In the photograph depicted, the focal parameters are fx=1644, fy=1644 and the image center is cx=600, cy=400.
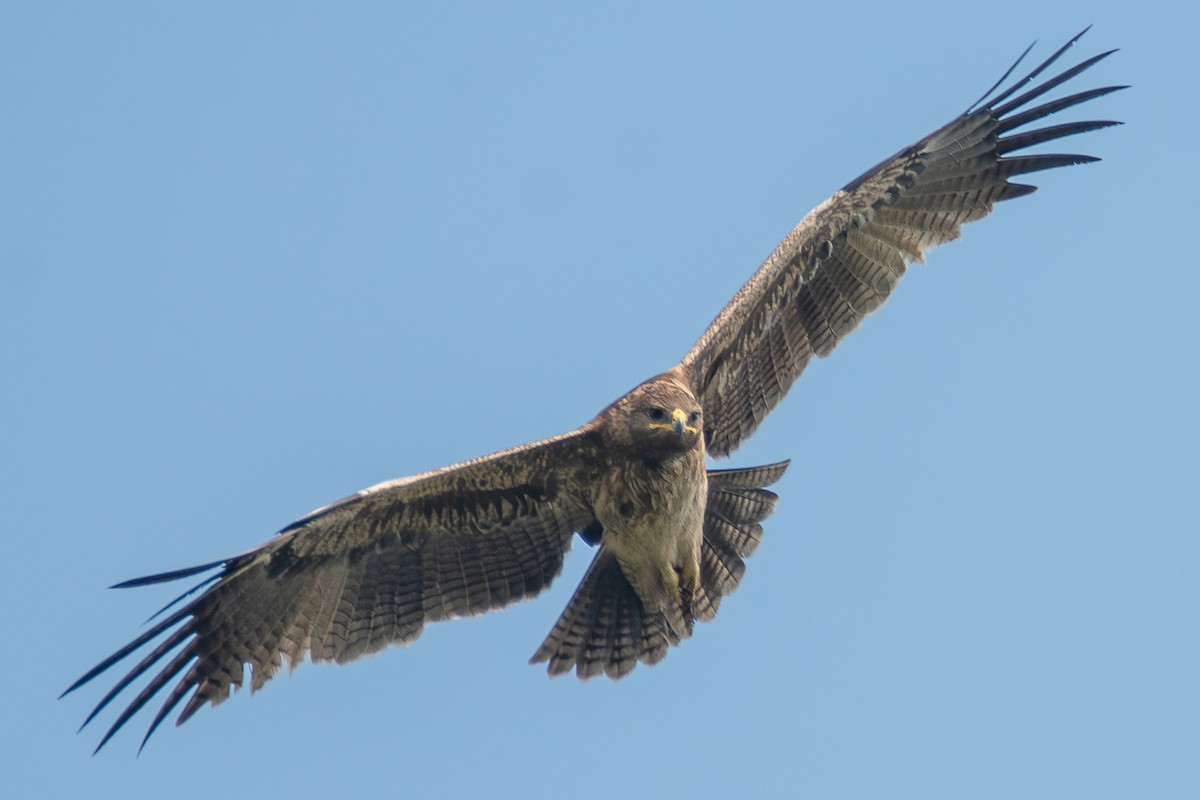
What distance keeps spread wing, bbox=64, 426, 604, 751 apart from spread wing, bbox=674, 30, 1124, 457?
50.3 inches

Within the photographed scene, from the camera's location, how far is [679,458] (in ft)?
32.8

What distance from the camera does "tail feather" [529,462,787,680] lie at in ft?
35.7

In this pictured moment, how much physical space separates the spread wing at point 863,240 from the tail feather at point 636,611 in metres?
0.45

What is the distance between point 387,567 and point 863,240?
3.86m

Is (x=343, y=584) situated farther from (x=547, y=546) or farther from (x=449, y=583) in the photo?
(x=547, y=546)

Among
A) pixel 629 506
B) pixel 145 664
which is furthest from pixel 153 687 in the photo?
pixel 629 506

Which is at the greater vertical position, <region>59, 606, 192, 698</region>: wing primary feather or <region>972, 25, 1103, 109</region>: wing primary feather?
<region>972, 25, 1103, 109</region>: wing primary feather

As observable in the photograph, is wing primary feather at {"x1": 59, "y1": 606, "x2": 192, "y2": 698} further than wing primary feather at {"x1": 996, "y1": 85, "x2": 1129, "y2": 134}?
No

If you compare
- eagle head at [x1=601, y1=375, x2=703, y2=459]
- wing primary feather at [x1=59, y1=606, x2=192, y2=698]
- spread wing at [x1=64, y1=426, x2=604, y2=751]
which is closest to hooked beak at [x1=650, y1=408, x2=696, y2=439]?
eagle head at [x1=601, y1=375, x2=703, y2=459]

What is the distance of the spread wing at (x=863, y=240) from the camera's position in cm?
1098

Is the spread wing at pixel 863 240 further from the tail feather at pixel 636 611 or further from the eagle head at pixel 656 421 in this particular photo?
the eagle head at pixel 656 421

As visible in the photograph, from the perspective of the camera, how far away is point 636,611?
1091 centimetres

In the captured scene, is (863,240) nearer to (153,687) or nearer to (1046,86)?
(1046,86)

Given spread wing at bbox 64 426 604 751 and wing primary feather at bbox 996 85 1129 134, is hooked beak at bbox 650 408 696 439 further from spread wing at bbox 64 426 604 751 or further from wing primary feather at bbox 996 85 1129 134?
wing primary feather at bbox 996 85 1129 134
